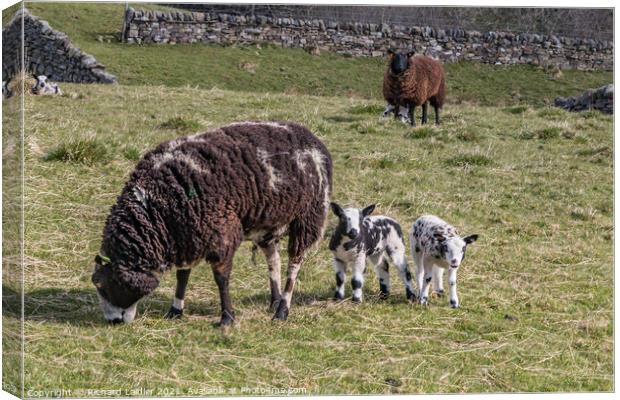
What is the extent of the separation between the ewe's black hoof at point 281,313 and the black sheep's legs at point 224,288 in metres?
0.42

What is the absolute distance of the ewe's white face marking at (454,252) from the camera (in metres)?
8.66

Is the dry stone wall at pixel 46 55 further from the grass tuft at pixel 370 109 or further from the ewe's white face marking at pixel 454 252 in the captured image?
the ewe's white face marking at pixel 454 252

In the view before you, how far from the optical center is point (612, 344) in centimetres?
842

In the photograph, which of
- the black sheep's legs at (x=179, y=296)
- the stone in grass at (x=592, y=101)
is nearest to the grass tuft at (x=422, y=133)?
the stone in grass at (x=592, y=101)

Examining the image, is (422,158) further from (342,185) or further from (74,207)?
(74,207)

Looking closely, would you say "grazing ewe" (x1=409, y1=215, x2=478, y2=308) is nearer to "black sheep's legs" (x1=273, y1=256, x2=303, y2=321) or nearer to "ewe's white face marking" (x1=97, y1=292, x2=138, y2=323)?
"black sheep's legs" (x1=273, y1=256, x2=303, y2=321)

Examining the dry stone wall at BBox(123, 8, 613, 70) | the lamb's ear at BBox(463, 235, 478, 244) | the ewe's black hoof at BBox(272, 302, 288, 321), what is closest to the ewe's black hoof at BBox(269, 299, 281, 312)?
the ewe's black hoof at BBox(272, 302, 288, 321)

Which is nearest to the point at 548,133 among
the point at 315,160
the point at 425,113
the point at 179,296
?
the point at 425,113

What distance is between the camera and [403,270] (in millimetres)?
9234

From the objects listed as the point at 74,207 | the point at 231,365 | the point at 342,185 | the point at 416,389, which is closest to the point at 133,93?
the point at 74,207

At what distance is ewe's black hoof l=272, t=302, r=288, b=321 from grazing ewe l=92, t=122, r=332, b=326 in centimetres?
1

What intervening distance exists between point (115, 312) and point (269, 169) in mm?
1919

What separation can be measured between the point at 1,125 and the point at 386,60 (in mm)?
5756

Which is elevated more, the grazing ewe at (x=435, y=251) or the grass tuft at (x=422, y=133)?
the grass tuft at (x=422, y=133)
